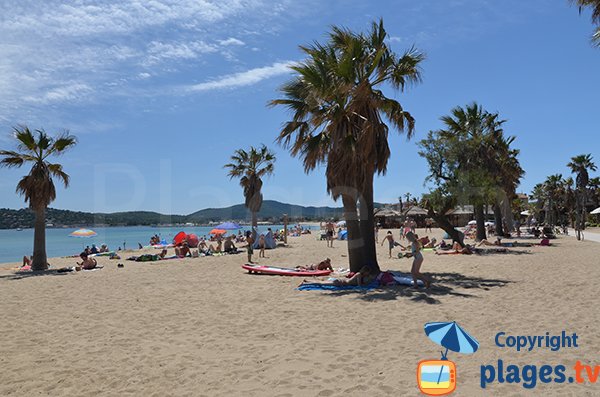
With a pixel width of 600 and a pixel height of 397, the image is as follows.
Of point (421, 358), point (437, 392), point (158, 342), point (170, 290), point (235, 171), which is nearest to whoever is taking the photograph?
point (437, 392)

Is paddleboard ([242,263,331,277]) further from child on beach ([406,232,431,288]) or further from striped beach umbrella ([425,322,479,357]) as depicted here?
striped beach umbrella ([425,322,479,357])

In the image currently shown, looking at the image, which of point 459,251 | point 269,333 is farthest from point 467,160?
point 269,333

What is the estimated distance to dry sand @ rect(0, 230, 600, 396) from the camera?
16.2 feet

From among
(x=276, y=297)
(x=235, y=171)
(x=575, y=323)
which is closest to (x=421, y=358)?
(x=575, y=323)

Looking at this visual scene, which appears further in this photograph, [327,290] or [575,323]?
[327,290]

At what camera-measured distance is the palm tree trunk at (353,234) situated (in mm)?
12445

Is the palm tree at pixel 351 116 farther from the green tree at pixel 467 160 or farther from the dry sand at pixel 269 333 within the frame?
the green tree at pixel 467 160

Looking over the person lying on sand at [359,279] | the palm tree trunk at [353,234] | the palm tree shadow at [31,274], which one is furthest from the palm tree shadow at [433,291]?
the palm tree shadow at [31,274]

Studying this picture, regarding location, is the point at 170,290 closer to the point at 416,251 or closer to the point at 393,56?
the point at 416,251

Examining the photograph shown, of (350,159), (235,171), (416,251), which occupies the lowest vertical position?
(416,251)

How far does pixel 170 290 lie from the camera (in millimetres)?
11906

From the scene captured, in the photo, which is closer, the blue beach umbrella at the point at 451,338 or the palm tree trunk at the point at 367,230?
the blue beach umbrella at the point at 451,338

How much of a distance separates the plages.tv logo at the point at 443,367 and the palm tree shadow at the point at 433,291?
4.13 meters

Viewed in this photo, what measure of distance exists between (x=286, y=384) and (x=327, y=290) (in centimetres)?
627
